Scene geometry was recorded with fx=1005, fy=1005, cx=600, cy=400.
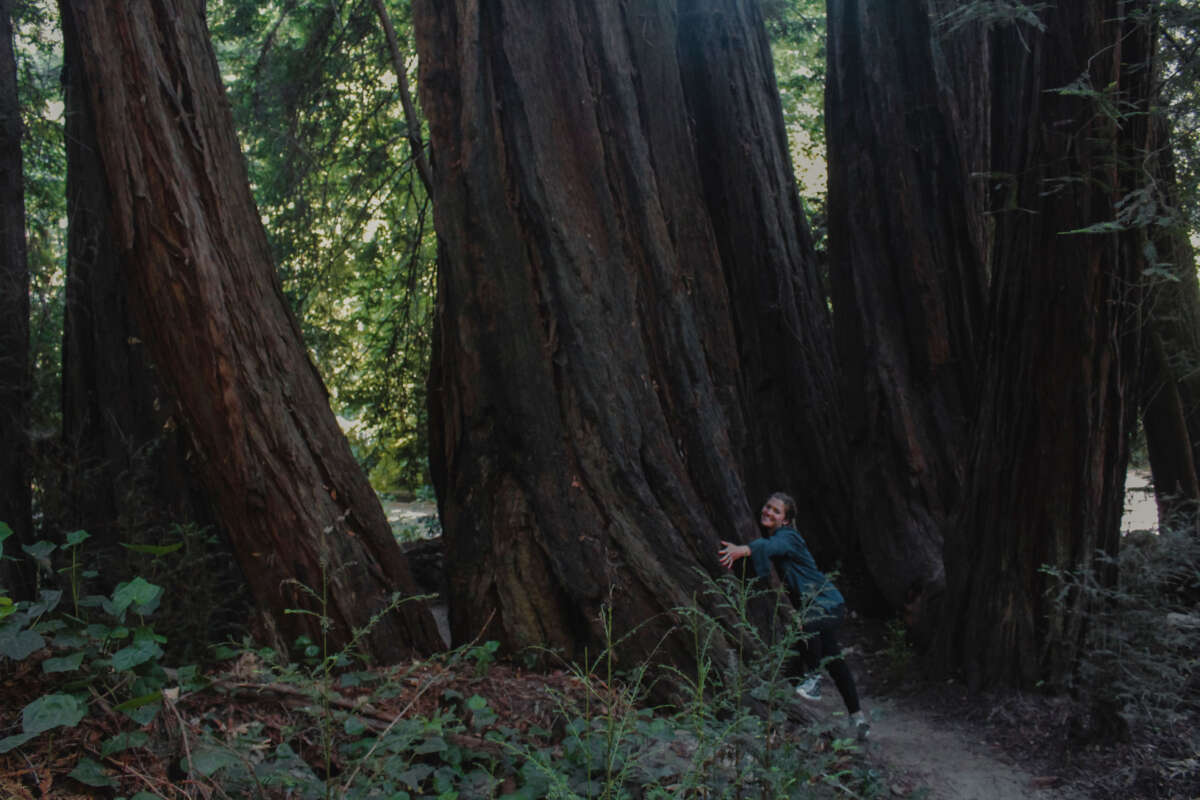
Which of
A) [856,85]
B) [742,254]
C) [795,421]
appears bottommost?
[795,421]

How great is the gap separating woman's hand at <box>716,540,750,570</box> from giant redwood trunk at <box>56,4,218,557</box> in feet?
10.2

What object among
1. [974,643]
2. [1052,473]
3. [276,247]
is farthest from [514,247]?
[276,247]

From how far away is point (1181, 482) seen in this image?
22.2ft

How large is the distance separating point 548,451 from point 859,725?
208 cm

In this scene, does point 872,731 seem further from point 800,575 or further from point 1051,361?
point 1051,361

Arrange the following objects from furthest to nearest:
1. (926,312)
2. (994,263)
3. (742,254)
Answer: (742,254)
(926,312)
(994,263)

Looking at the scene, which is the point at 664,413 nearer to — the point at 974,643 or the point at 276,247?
the point at 974,643

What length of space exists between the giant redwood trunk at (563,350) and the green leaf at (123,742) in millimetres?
2327

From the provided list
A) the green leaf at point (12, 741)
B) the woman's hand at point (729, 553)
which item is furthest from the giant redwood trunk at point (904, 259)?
the green leaf at point (12, 741)

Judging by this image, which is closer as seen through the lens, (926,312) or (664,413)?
(664,413)

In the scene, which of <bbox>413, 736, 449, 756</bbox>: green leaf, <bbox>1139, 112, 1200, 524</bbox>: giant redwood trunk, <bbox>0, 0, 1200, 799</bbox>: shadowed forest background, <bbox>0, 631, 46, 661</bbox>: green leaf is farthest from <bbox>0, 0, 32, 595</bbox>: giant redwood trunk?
<bbox>1139, 112, 1200, 524</bbox>: giant redwood trunk

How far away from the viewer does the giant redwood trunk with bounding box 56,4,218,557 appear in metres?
6.09

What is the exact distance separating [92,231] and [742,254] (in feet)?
16.4

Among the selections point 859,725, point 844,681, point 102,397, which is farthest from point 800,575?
point 102,397
